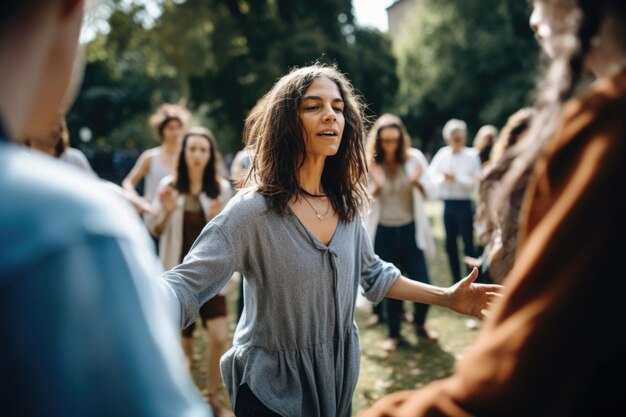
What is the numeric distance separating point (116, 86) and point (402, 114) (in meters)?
20.2

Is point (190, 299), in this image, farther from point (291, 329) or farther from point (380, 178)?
point (380, 178)

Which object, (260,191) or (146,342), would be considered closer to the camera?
(146,342)

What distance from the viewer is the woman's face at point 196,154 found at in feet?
17.4

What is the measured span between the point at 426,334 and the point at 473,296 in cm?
469

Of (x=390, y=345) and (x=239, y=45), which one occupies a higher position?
(x=239, y=45)

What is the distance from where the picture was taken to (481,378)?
98cm

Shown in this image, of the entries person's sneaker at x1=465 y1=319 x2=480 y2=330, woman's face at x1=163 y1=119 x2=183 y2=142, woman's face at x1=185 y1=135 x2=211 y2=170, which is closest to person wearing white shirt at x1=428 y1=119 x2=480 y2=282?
person's sneaker at x1=465 y1=319 x2=480 y2=330

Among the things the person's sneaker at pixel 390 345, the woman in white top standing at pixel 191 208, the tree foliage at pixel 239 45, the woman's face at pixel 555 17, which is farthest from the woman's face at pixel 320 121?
the tree foliage at pixel 239 45

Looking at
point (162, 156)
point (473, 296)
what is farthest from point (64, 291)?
point (162, 156)

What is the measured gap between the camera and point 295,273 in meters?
2.29

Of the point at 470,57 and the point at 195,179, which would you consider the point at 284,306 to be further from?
the point at 470,57

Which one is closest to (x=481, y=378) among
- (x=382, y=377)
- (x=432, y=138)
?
(x=382, y=377)

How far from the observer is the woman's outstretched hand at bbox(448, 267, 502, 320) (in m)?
2.18

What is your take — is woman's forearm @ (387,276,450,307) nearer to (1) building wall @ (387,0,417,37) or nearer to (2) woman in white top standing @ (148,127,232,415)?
(2) woman in white top standing @ (148,127,232,415)
